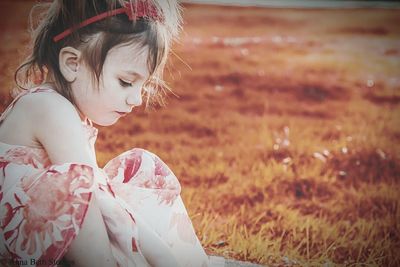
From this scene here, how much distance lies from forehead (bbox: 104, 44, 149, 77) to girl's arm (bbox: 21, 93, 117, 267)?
0.47 ft

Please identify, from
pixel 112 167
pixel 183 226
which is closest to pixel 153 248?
pixel 183 226

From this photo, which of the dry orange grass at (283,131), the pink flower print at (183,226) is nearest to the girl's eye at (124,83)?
the dry orange grass at (283,131)

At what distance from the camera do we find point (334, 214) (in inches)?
66.1

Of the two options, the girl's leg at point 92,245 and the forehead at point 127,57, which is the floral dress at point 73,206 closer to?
the girl's leg at point 92,245

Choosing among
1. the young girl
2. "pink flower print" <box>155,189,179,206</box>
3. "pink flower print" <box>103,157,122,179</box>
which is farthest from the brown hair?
"pink flower print" <box>155,189,179,206</box>

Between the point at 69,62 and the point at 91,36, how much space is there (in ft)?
0.27

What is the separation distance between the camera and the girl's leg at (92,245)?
1.29m

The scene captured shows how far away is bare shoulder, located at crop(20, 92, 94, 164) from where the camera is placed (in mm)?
1338

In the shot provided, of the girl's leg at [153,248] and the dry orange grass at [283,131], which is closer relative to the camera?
the girl's leg at [153,248]

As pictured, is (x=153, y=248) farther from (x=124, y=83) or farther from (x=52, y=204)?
(x=124, y=83)

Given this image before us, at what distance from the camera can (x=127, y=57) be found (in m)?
1.40

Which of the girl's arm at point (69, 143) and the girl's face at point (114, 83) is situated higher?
the girl's face at point (114, 83)

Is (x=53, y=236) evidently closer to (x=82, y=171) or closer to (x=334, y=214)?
(x=82, y=171)

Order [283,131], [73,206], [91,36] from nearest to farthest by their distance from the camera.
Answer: [73,206]
[91,36]
[283,131]
